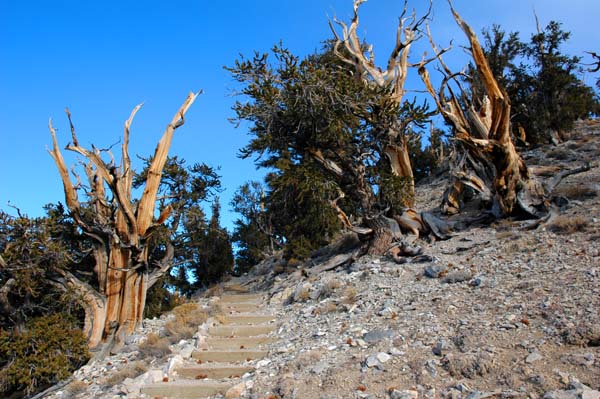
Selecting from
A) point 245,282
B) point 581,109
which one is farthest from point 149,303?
point 581,109

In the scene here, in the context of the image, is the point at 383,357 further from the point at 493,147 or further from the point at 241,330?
the point at 493,147

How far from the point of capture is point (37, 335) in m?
9.42

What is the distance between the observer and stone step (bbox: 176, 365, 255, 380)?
6.69 meters

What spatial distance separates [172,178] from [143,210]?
Answer: 303 cm

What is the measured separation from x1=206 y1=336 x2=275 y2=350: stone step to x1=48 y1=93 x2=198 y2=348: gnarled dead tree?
4.44 m

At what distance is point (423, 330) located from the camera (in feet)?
20.4

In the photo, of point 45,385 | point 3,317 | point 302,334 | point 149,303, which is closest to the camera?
point 302,334

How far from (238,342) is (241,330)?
68 cm

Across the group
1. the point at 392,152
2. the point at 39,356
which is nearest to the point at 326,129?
the point at 392,152

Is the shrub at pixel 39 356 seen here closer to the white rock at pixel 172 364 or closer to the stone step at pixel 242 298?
the white rock at pixel 172 364

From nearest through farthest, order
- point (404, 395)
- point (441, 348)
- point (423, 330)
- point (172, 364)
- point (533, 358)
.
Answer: point (404, 395), point (533, 358), point (441, 348), point (423, 330), point (172, 364)

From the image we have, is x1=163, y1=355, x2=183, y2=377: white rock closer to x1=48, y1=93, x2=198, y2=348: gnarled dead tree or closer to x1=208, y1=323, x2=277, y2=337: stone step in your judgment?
x1=208, y1=323, x2=277, y2=337: stone step

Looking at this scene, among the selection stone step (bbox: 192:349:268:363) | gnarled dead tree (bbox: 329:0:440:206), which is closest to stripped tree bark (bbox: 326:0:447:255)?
gnarled dead tree (bbox: 329:0:440:206)

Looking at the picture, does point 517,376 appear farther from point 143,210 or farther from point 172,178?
point 172,178
